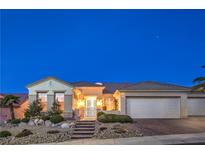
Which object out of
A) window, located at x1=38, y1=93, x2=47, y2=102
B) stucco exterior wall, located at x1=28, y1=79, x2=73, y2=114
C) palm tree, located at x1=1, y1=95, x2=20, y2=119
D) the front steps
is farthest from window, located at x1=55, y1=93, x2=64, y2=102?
the front steps

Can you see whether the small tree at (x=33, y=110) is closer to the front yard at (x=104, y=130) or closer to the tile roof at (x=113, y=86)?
the front yard at (x=104, y=130)

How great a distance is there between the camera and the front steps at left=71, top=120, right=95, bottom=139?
13.5 meters

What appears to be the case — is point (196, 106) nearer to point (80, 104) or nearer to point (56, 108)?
point (80, 104)

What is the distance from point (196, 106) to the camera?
68.7 feet

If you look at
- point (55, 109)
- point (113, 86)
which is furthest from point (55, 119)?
point (113, 86)

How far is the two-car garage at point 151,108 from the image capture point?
18.8 meters

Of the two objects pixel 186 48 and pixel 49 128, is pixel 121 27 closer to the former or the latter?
pixel 186 48

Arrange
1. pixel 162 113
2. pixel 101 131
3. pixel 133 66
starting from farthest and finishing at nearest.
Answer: pixel 133 66, pixel 162 113, pixel 101 131

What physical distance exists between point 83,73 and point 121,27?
522 cm

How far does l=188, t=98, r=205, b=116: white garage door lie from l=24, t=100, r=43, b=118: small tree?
11819mm

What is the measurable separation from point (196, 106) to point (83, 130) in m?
10.9

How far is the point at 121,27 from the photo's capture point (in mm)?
18156

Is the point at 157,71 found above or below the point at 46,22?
below
